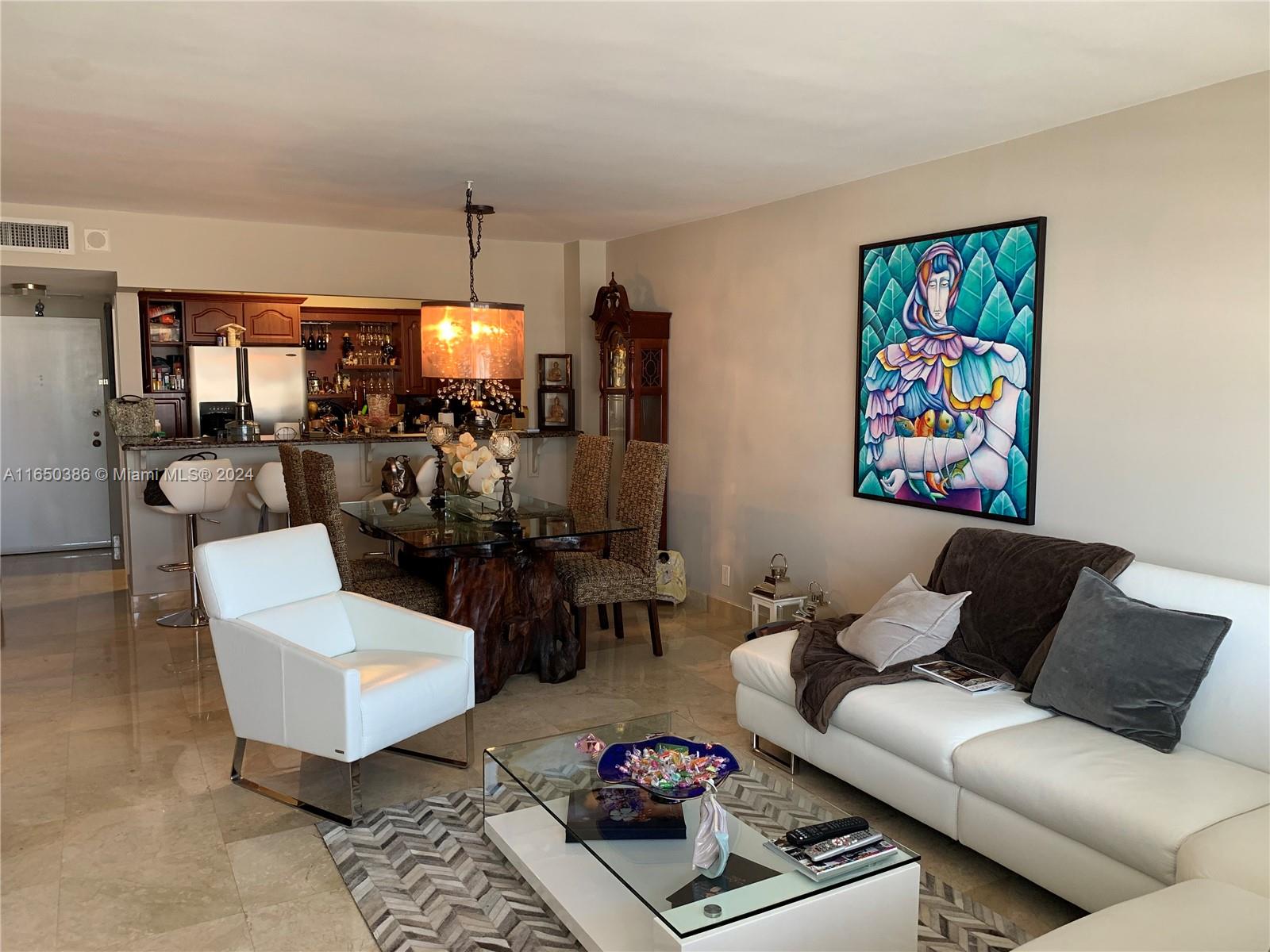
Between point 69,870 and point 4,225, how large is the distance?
4.29 m

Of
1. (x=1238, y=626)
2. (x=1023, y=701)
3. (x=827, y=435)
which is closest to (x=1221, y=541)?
(x=1238, y=626)

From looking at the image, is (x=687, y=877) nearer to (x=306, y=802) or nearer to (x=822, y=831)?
(x=822, y=831)

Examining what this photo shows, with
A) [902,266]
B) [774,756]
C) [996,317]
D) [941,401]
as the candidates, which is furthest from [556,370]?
[774,756]

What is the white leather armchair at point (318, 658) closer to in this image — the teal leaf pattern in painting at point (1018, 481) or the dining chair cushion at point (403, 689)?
the dining chair cushion at point (403, 689)

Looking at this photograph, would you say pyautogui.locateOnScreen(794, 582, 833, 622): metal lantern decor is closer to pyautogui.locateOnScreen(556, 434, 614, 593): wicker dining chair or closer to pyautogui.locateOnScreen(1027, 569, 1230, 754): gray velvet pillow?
pyautogui.locateOnScreen(556, 434, 614, 593): wicker dining chair

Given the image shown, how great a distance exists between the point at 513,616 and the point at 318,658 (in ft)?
5.09

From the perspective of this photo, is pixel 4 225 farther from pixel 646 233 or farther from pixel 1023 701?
pixel 1023 701

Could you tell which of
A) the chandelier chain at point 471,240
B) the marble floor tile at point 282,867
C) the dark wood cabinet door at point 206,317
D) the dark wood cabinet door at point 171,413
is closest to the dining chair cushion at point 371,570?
the chandelier chain at point 471,240

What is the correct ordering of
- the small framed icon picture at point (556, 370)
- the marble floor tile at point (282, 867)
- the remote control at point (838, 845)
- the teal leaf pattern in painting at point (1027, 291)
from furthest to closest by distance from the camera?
the small framed icon picture at point (556, 370)
the teal leaf pattern in painting at point (1027, 291)
the marble floor tile at point (282, 867)
the remote control at point (838, 845)

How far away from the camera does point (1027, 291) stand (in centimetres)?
383

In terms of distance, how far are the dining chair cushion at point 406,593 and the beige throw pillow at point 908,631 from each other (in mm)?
2073

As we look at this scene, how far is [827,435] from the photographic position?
499 centimetres

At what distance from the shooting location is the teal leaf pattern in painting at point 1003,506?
395 cm

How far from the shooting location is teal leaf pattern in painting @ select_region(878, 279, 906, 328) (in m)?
4.45
